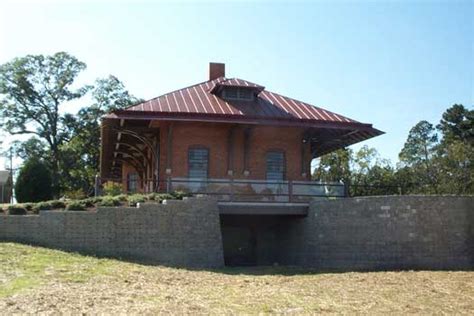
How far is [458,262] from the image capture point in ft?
59.5

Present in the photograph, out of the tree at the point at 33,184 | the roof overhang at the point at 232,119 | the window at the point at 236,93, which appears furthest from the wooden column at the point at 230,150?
the tree at the point at 33,184

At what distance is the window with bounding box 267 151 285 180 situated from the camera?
24188 millimetres

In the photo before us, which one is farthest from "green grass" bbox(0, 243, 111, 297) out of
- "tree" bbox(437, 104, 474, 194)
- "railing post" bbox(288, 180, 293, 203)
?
"tree" bbox(437, 104, 474, 194)

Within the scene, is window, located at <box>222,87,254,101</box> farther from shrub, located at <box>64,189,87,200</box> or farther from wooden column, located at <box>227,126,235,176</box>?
shrub, located at <box>64,189,87,200</box>

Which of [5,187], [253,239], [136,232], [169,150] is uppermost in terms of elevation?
[169,150]

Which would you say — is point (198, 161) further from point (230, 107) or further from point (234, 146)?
point (230, 107)

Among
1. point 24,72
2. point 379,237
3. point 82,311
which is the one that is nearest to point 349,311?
point 82,311

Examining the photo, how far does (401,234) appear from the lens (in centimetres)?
1828

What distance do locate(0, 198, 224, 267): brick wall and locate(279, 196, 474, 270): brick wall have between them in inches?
158

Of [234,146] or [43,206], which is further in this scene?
[234,146]

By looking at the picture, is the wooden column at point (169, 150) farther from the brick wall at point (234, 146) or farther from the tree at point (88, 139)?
the tree at point (88, 139)

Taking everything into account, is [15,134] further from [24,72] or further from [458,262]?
[458,262]

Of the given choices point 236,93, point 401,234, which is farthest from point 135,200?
point 401,234

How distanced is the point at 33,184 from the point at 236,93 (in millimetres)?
10887
